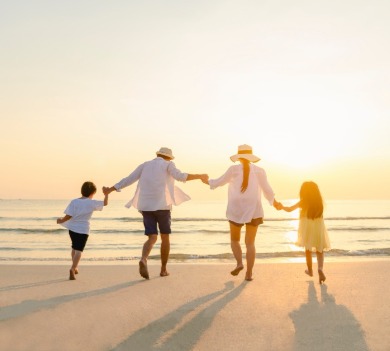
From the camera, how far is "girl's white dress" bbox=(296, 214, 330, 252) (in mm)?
7637

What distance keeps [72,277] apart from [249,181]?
10.8 feet

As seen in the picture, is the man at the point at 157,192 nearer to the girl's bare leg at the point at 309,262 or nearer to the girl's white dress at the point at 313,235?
the girl's white dress at the point at 313,235

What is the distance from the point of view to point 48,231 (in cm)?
2936

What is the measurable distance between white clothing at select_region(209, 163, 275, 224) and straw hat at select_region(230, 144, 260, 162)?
13cm

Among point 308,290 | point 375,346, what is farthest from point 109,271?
point 375,346

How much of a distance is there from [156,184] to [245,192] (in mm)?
1504

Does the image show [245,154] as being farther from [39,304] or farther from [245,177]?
[39,304]

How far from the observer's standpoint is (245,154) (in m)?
7.89

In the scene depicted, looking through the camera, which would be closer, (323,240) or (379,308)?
(379,308)

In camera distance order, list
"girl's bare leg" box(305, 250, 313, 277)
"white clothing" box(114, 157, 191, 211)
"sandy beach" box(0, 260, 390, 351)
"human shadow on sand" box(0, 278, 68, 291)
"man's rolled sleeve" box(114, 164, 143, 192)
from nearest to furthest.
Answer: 1. "sandy beach" box(0, 260, 390, 351)
2. "human shadow on sand" box(0, 278, 68, 291)
3. "girl's bare leg" box(305, 250, 313, 277)
4. "white clothing" box(114, 157, 191, 211)
5. "man's rolled sleeve" box(114, 164, 143, 192)

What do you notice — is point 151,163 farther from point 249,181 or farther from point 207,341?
point 207,341

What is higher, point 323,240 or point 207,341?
point 323,240

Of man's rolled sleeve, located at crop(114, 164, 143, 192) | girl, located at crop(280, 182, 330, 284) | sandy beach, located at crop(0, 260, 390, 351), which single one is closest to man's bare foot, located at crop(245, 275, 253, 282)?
sandy beach, located at crop(0, 260, 390, 351)

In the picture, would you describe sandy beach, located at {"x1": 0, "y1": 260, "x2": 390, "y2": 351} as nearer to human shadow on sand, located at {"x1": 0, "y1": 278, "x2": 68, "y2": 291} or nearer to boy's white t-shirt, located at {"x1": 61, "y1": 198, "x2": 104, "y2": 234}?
human shadow on sand, located at {"x1": 0, "y1": 278, "x2": 68, "y2": 291}
